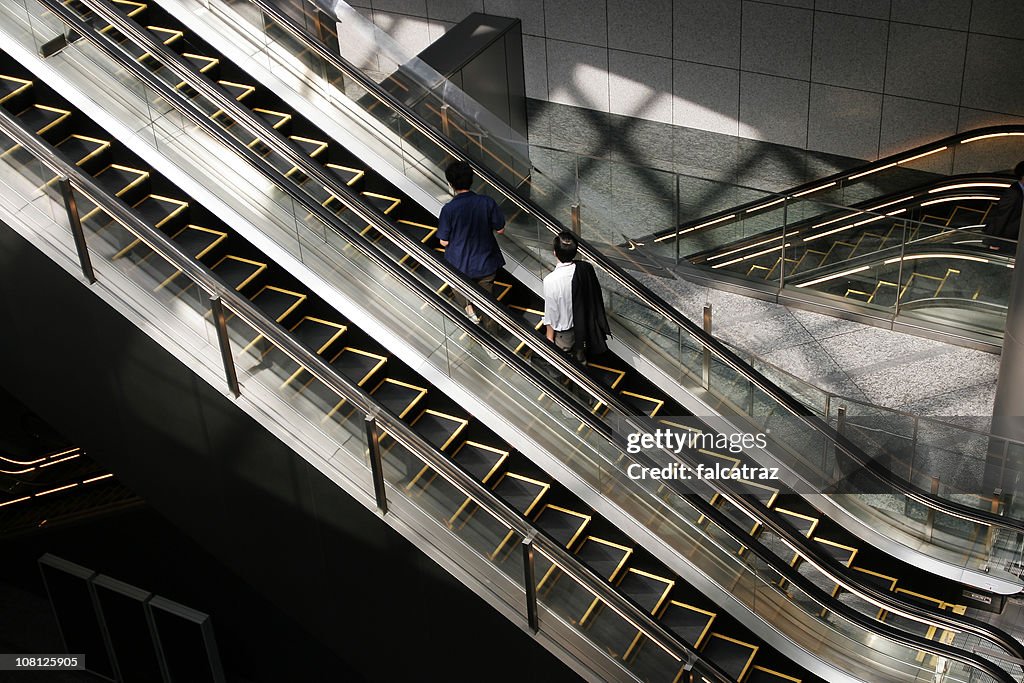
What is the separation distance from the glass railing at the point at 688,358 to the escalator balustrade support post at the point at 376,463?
2.44 m

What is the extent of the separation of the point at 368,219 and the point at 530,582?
9.01 feet

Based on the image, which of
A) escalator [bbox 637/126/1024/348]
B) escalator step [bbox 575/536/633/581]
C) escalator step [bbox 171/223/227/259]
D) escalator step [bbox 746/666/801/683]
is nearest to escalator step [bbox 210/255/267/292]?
escalator step [bbox 171/223/227/259]

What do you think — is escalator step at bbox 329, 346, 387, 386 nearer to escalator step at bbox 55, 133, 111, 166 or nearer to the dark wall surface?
the dark wall surface

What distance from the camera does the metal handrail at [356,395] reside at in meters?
6.43

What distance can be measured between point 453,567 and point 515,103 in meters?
6.81

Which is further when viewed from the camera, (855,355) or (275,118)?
(855,355)

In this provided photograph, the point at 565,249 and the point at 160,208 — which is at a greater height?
the point at 565,249

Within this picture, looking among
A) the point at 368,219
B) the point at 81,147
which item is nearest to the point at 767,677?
the point at 368,219

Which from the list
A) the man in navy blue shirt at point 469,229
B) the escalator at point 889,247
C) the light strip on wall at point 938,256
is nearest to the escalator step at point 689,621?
the man in navy blue shirt at point 469,229

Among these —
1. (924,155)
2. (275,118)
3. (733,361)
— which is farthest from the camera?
(924,155)

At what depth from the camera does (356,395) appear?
6590 millimetres

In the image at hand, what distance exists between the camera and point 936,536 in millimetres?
8211

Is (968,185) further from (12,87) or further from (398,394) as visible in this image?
(12,87)

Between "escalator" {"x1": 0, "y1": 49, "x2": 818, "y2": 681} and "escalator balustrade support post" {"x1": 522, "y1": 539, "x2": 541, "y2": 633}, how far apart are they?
51cm
